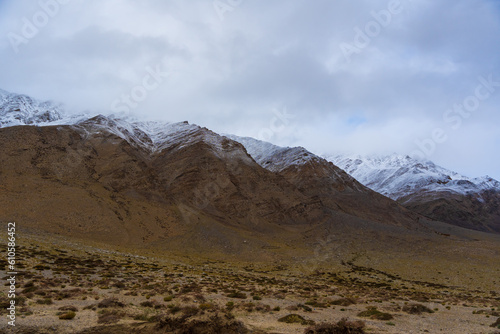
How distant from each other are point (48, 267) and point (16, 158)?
51.8 meters

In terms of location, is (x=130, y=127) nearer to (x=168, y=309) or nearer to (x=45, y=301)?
(x=45, y=301)

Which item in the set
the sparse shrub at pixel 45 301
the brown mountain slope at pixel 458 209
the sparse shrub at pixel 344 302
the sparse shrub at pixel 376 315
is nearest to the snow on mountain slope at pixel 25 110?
the sparse shrub at pixel 45 301

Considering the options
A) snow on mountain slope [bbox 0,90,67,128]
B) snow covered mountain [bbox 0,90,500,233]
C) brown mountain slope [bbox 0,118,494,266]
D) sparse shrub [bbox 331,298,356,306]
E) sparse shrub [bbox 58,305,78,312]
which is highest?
snow on mountain slope [bbox 0,90,67,128]

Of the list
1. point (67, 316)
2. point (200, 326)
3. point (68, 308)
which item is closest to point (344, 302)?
point (200, 326)

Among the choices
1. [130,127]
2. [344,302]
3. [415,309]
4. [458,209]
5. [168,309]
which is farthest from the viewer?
[458,209]

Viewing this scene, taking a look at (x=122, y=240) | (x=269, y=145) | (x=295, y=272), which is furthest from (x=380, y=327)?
(x=269, y=145)

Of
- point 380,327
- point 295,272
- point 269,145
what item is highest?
point 269,145

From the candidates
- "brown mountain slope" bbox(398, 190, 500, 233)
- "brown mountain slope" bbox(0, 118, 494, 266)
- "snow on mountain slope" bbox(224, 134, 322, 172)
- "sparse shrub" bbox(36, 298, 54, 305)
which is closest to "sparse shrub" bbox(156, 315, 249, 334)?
"sparse shrub" bbox(36, 298, 54, 305)

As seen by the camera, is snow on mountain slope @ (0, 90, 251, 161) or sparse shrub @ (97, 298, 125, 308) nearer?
sparse shrub @ (97, 298, 125, 308)

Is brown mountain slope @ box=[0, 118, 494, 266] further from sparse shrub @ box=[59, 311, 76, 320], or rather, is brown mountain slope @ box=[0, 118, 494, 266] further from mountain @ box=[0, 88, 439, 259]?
sparse shrub @ box=[59, 311, 76, 320]

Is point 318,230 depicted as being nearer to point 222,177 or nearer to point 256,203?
point 256,203

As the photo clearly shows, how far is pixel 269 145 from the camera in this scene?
557 ft

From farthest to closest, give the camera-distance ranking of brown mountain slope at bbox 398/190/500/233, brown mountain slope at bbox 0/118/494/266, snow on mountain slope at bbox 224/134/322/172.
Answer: brown mountain slope at bbox 398/190/500/233
snow on mountain slope at bbox 224/134/322/172
brown mountain slope at bbox 0/118/494/266

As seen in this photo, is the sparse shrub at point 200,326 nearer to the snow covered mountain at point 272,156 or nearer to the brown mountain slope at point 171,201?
the brown mountain slope at point 171,201
